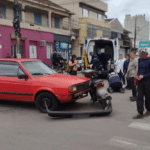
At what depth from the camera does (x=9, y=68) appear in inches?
275

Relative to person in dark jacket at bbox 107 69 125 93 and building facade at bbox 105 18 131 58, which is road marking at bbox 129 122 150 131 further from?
building facade at bbox 105 18 131 58

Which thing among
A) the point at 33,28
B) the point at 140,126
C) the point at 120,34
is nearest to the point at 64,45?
the point at 33,28

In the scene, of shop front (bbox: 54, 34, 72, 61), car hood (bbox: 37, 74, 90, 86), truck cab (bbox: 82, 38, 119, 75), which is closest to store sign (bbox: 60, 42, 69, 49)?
shop front (bbox: 54, 34, 72, 61)

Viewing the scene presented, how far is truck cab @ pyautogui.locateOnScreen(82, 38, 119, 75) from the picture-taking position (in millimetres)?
15040

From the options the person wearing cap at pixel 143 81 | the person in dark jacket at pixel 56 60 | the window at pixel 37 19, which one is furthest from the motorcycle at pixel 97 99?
the window at pixel 37 19

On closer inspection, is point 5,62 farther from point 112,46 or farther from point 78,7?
point 78,7

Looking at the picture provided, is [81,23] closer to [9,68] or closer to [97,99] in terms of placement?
[9,68]

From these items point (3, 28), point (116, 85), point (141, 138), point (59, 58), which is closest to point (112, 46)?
point (59, 58)

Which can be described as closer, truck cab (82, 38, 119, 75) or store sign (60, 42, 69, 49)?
truck cab (82, 38, 119, 75)

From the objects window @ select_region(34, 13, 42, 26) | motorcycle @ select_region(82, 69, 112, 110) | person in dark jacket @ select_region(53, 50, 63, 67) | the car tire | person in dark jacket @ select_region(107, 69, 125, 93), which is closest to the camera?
the car tire

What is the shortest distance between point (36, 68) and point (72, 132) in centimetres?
298

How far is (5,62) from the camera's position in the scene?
23.3ft

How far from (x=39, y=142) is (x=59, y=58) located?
930cm

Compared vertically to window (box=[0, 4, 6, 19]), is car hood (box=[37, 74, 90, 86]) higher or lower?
lower
